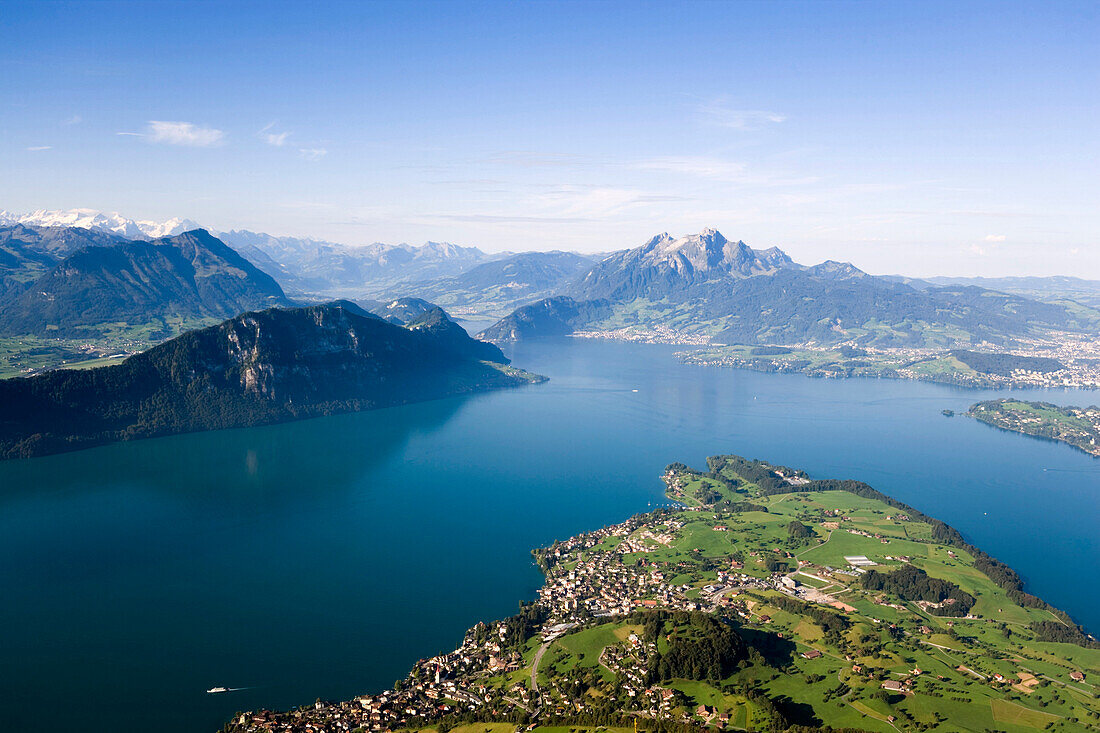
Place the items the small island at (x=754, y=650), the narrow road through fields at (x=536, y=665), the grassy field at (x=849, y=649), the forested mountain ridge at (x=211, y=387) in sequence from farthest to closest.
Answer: the forested mountain ridge at (x=211, y=387) < the narrow road through fields at (x=536, y=665) < the grassy field at (x=849, y=649) < the small island at (x=754, y=650)

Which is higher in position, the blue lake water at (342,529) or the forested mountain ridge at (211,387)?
the forested mountain ridge at (211,387)

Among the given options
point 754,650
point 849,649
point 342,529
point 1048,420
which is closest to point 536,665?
point 754,650

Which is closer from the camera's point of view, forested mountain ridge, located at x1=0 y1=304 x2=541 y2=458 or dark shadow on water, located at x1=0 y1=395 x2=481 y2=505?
dark shadow on water, located at x1=0 y1=395 x2=481 y2=505

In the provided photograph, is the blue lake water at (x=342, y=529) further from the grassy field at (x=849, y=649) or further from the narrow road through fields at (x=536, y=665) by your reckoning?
the grassy field at (x=849, y=649)

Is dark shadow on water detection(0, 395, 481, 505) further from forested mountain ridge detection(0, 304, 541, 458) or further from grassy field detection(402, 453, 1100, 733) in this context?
grassy field detection(402, 453, 1100, 733)

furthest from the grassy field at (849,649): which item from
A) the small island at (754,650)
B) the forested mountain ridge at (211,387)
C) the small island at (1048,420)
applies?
the forested mountain ridge at (211,387)

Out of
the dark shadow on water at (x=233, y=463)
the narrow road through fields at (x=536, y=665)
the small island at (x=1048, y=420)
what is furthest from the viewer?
the small island at (x=1048, y=420)

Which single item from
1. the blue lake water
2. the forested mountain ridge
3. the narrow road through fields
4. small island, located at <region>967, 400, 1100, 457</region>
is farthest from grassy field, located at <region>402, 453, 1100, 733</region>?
the forested mountain ridge
